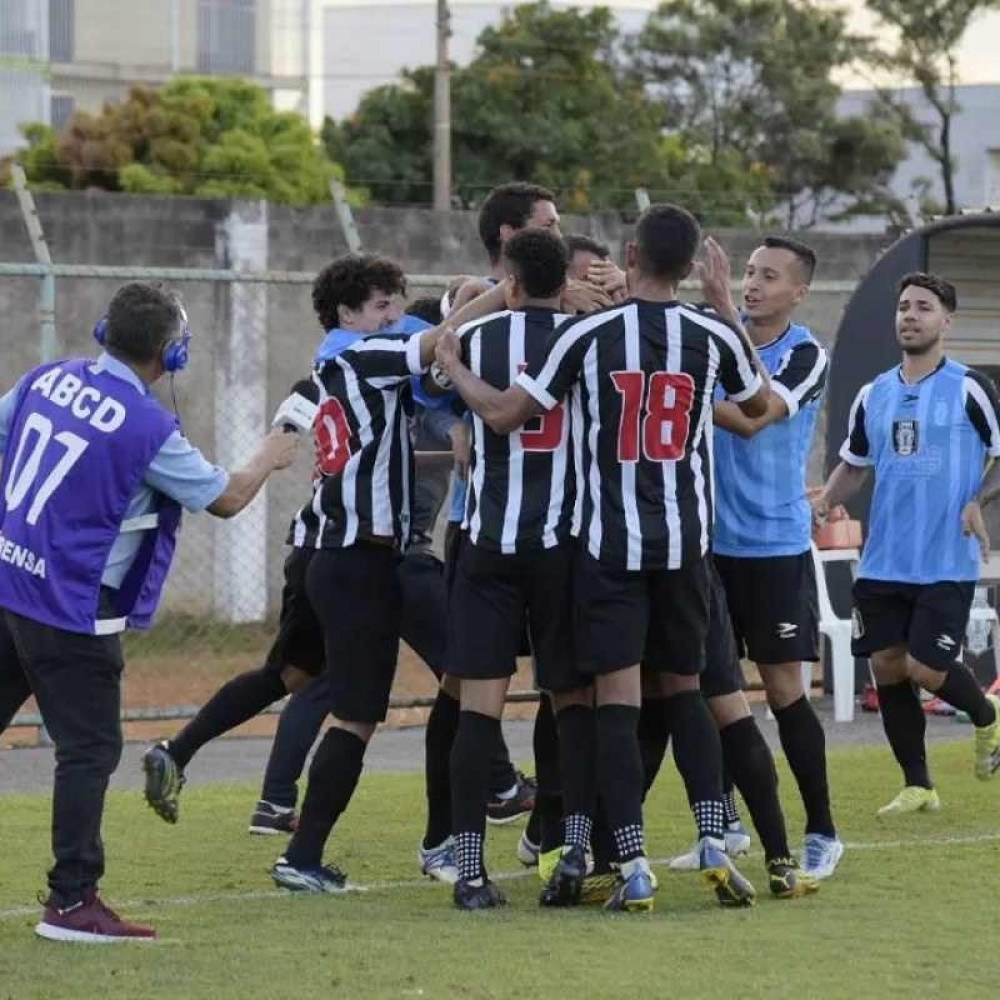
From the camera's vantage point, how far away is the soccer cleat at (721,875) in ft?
25.2

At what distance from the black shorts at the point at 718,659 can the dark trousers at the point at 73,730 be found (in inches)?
80.9

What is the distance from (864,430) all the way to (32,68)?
35444mm

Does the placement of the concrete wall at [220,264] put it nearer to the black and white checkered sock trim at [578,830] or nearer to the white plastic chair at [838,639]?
the white plastic chair at [838,639]

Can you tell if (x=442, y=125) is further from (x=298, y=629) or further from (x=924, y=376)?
(x=298, y=629)

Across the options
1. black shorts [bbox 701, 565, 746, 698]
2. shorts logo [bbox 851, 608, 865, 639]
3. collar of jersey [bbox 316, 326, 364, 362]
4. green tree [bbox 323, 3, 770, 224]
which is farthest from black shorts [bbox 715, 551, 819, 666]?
green tree [bbox 323, 3, 770, 224]

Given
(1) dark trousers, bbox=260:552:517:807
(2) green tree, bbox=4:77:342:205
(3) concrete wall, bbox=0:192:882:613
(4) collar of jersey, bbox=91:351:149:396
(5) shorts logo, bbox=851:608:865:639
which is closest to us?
(4) collar of jersey, bbox=91:351:149:396

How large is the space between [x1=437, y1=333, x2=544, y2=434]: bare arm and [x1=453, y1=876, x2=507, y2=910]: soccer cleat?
1.42m

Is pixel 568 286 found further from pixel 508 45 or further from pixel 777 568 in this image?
pixel 508 45

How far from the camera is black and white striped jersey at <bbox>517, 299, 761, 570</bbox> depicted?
299 inches

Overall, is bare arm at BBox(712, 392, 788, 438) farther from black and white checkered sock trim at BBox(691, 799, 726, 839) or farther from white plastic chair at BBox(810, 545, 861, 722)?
white plastic chair at BBox(810, 545, 861, 722)

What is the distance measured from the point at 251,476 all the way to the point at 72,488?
0.51 meters

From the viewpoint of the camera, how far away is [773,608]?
8.48 meters

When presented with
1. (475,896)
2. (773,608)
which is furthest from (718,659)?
(475,896)

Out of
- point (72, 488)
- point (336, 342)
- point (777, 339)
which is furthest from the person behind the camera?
→ point (777, 339)
